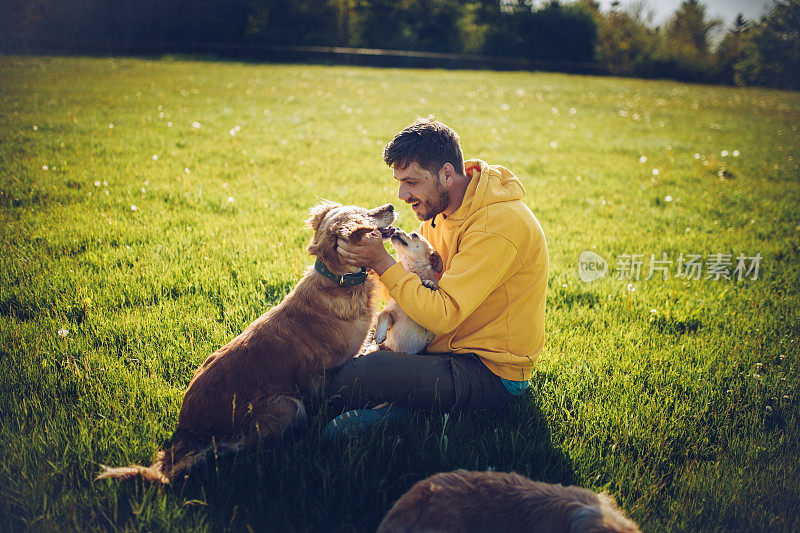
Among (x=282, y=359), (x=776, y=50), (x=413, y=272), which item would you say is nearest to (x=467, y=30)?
(x=776, y=50)

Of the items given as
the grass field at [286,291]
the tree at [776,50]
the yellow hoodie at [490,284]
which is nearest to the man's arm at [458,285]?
the yellow hoodie at [490,284]

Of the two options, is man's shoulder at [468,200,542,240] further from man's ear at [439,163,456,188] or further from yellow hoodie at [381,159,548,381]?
man's ear at [439,163,456,188]

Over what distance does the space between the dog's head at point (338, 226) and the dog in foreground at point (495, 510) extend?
1686mm

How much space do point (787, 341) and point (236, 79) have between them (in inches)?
882

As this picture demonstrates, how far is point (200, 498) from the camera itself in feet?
8.70

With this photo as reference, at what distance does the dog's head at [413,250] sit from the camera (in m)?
3.61

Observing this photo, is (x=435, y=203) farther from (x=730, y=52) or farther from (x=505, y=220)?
(x=730, y=52)

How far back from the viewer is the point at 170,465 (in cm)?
277

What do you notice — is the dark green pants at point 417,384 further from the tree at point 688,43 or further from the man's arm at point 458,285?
the tree at point 688,43

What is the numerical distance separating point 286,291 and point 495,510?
3.42m

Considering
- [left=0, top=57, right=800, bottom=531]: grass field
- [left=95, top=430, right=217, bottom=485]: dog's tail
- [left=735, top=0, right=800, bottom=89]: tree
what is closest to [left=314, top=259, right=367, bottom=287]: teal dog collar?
[left=0, top=57, right=800, bottom=531]: grass field

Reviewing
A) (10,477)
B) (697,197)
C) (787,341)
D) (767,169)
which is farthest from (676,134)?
(10,477)

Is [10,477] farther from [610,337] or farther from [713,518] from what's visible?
[610,337]

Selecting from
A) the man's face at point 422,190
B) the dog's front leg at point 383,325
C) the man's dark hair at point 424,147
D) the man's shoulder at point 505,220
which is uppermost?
the man's dark hair at point 424,147
